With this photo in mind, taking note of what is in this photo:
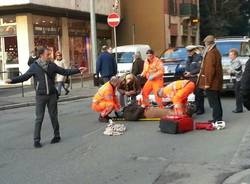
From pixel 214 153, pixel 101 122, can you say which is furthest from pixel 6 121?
pixel 214 153

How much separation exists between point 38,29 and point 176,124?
18369mm

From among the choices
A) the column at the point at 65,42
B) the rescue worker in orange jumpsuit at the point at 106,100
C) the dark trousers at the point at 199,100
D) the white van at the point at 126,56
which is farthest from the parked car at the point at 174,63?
the column at the point at 65,42

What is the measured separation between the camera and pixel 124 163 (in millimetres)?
8484

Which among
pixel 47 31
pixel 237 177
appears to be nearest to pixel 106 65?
pixel 237 177

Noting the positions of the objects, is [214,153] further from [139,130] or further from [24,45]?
[24,45]

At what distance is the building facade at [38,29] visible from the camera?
26.8 metres

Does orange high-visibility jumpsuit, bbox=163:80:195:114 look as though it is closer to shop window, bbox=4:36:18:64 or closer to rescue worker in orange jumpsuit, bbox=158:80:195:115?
rescue worker in orange jumpsuit, bbox=158:80:195:115

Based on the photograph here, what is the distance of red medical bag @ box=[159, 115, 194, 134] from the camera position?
10844 millimetres

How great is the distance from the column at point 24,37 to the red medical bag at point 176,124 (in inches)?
662

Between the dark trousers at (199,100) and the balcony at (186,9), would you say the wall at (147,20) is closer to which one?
the balcony at (186,9)

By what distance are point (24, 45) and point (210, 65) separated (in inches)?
674

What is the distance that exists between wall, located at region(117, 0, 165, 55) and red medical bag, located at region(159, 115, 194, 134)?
2898 cm

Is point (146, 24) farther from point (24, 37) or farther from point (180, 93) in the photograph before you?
point (180, 93)

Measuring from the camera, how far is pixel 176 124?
35.5 ft
